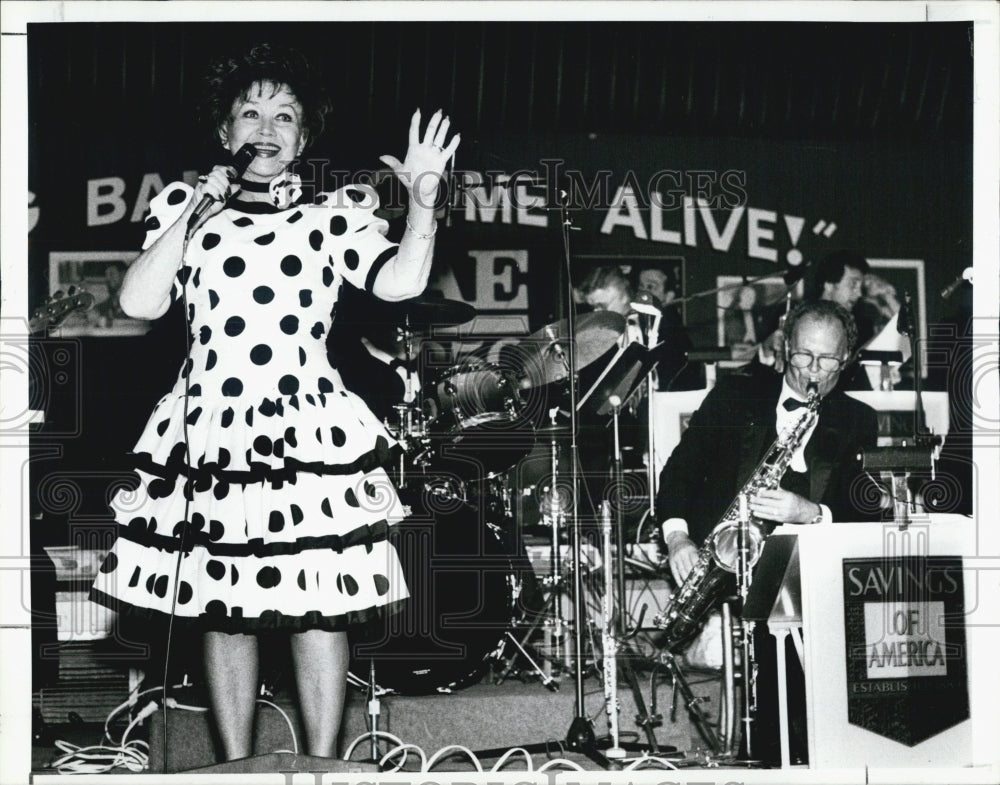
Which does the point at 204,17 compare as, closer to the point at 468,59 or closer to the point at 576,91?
the point at 468,59

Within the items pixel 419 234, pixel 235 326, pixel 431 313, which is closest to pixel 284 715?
pixel 235 326

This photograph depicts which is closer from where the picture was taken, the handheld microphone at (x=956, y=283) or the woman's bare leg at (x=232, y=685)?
the woman's bare leg at (x=232, y=685)

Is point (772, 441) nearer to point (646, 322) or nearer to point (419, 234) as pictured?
point (646, 322)

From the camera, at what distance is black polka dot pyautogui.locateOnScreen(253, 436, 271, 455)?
11.3 ft

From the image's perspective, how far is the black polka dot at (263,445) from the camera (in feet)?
11.3

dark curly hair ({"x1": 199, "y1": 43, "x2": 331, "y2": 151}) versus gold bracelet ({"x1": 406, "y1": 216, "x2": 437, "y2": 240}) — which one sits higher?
dark curly hair ({"x1": 199, "y1": 43, "x2": 331, "y2": 151})

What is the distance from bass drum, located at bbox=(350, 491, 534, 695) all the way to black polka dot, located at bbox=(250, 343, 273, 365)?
0.66 metres

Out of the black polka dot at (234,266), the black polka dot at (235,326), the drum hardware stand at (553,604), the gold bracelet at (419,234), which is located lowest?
the drum hardware stand at (553,604)

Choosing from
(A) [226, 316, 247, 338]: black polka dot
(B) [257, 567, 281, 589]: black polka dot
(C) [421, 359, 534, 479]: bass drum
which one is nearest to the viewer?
(B) [257, 567, 281, 589]: black polka dot

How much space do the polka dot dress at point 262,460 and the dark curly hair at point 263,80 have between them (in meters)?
0.37

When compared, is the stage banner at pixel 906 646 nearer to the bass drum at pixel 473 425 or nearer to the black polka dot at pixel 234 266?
the bass drum at pixel 473 425

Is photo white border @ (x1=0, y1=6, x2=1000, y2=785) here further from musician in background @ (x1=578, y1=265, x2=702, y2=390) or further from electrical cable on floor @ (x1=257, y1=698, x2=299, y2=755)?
musician in background @ (x1=578, y1=265, x2=702, y2=390)

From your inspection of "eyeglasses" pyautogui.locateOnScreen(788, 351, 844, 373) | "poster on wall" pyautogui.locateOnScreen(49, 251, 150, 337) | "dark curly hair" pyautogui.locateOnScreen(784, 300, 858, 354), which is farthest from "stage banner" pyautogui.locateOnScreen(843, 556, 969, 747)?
"poster on wall" pyautogui.locateOnScreen(49, 251, 150, 337)

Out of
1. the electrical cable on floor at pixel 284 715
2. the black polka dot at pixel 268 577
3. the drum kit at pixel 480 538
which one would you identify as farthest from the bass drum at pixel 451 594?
the black polka dot at pixel 268 577
